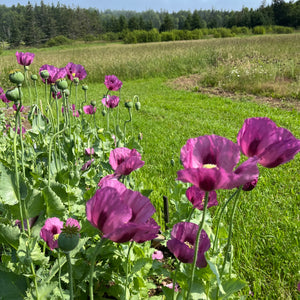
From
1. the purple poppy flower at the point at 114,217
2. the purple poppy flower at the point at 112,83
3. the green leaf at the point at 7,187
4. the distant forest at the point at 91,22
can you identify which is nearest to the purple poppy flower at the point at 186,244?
the purple poppy flower at the point at 114,217

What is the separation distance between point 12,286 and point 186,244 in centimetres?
41

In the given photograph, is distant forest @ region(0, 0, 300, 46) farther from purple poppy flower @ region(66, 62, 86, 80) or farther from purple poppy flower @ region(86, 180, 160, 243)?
purple poppy flower @ region(86, 180, 160, 243)

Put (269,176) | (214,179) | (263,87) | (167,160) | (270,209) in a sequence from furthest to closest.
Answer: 1. (263,87)
2. (167,160)
3. (269,176)
4. (270,209)
5. (214,179)

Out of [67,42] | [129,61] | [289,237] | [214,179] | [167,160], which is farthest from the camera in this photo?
[67,42]

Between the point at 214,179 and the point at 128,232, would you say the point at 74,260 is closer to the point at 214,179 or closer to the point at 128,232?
the point at 128,232

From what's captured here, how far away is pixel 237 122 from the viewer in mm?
4367

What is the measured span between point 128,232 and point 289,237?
4.88 ft

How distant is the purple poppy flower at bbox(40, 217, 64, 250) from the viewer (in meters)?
0.78

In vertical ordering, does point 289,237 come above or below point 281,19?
below

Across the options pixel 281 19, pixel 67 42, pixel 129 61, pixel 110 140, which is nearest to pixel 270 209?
pixel 110 140

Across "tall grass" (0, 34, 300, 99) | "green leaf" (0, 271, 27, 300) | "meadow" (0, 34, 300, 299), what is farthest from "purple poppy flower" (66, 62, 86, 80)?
"tall grass" (0, 34, 300, 99)

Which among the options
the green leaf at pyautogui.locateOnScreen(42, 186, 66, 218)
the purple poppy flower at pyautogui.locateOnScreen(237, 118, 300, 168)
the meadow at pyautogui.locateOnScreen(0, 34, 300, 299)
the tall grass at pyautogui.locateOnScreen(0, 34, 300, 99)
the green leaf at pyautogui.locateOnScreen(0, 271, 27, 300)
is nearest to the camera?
the purple poppy flower at pyautogui.locateOnScreen(237, 118, 300, 168)

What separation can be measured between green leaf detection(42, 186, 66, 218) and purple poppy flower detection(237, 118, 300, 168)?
1.62 ft

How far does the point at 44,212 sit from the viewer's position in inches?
34.3
